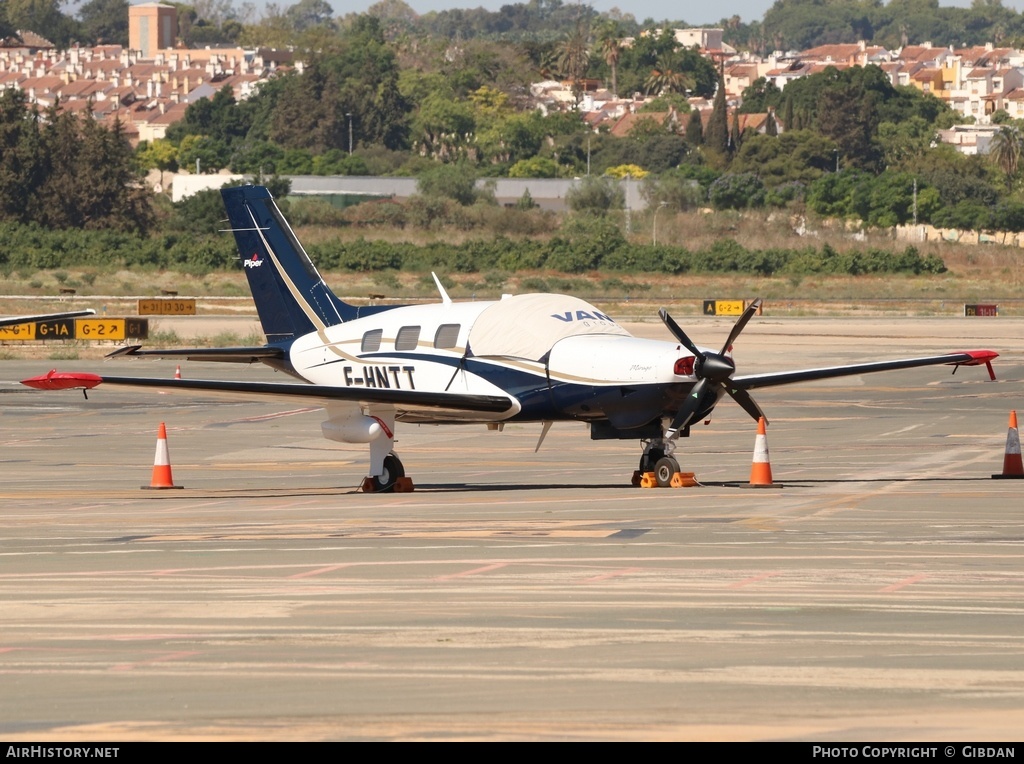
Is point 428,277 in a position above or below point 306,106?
below

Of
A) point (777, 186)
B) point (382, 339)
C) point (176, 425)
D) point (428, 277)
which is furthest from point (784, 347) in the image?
point (777, 186)

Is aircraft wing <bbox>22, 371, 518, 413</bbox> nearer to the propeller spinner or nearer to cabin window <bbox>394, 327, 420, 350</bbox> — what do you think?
cabin window <bbox>394, 327, 420, 350</bbox>

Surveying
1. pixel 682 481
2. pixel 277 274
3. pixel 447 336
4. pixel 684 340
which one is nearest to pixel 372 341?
pixel 447 336

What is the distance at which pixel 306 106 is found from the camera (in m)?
178

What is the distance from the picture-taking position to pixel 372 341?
21.7m

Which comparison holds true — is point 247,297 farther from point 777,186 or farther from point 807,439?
point 777,186

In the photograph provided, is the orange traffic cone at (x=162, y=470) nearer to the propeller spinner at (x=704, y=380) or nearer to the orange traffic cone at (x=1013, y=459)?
the propeller spinner at (x=704, y=380)

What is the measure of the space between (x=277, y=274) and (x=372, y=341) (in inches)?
94.8

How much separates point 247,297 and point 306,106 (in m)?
107

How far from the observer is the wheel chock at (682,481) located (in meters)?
19.6

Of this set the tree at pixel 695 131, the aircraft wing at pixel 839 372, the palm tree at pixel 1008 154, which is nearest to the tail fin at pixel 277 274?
the aircraft wing at pixel 839 372

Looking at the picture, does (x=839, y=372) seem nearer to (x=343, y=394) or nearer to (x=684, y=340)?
(x=684, y=340)

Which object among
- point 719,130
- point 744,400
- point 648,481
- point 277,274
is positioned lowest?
point 648,481

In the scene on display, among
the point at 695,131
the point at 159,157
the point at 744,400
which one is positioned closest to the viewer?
the point at 744,400
